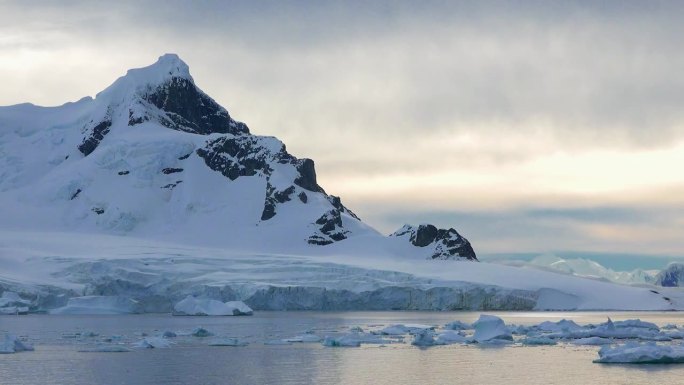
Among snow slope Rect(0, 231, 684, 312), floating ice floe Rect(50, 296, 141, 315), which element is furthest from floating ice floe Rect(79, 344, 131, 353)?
snow slope Rect(0, 231, 684, 312)

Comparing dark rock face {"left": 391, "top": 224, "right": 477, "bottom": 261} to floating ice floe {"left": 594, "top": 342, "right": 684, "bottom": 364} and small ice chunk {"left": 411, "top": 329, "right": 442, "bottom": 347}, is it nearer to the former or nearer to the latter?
small ice chunk {"left": 411, "top": 329, "right": 442, "bottom": 347}

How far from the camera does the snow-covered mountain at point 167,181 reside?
133375 mm

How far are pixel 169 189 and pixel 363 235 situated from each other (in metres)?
29.4

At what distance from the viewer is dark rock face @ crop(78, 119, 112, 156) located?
151 m

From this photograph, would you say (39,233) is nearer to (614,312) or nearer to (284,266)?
(284,266)

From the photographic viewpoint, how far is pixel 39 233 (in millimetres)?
124438

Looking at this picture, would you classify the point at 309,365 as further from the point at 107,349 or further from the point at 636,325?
the point at 636,325

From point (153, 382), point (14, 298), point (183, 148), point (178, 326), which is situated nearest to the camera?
point (153, 382)

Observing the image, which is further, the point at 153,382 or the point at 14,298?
the point at 14,298

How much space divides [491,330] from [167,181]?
9756 cm

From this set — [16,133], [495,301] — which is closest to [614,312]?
[495,301]

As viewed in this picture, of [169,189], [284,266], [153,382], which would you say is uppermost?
[169,189]

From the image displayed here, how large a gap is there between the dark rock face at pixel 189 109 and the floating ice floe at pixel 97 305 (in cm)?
7408

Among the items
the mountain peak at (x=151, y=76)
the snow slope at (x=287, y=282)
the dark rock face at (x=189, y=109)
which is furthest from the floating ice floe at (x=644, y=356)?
the mountain peak at (x=151, y=76)
